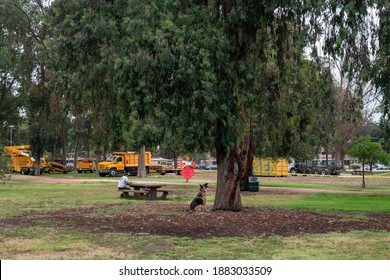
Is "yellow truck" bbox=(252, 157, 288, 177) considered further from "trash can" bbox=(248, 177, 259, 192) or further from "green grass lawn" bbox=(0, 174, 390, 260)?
"green grass lawn" bbox=(0, 174, 390, 260)

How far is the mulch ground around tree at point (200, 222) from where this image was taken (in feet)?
45.8

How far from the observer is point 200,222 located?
15.5 m

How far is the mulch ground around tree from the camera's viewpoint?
1396 centimetres

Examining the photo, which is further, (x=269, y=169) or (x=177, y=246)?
(x=269, y=169)

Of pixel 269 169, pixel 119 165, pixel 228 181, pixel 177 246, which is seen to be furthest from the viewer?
pixel 269 169

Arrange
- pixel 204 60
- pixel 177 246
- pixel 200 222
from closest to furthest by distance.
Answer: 1. pixel 177 246
2. pixel 204 60
3. pixel 200 222

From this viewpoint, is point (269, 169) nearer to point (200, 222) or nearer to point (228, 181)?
point (228, 181)

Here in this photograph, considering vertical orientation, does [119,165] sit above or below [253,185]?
above

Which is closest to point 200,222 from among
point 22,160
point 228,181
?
point 228,181

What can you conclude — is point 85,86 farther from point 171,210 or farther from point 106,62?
point 171,210

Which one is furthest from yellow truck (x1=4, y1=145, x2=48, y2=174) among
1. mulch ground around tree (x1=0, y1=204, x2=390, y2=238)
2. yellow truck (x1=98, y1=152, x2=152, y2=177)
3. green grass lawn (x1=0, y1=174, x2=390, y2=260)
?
green grass lawn (x1=0, y1=174, x2=390, y2=260)

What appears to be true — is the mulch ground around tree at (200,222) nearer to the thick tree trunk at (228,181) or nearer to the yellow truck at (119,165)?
the thick tree trunk at (228,181)

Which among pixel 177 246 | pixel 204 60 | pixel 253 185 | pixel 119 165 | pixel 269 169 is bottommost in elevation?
pixel 177 246

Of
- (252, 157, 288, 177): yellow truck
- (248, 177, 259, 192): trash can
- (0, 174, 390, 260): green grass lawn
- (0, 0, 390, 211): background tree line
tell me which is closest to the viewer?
(0, 174, 390, 260): green grass lawn
